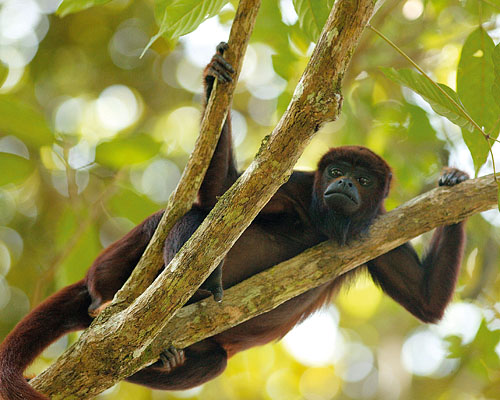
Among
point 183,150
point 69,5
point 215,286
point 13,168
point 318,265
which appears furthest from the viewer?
point 183,150

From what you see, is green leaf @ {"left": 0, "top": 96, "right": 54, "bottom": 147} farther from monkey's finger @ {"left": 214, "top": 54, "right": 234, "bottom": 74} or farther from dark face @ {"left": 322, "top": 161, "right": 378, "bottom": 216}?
dark face @ {"left": 322, "top": 161, "right": 378, "bottom": 216}

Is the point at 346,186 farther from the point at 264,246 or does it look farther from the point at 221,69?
the point at 221,69

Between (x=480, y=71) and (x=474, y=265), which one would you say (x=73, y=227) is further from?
(x=474, y=265)

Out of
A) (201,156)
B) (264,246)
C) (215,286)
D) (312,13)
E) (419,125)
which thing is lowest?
(215,286)

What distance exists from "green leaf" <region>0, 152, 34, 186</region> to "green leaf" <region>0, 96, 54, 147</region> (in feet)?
0.47

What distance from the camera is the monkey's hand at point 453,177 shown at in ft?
11.4

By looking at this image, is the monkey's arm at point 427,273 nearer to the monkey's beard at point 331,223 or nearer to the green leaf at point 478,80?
the monkey's beard at point 331,223

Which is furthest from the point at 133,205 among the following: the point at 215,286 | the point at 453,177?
the point at 453,177

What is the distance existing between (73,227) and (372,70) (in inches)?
130

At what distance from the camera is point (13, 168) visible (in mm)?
3164

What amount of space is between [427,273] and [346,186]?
3.22 feet

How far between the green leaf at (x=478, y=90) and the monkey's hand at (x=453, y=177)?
3.22ft

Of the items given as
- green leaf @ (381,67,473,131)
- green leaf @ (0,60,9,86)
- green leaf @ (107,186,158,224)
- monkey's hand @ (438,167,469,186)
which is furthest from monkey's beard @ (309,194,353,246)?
green leaf @ (0,60,9,86)

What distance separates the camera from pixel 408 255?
406 centimetres
